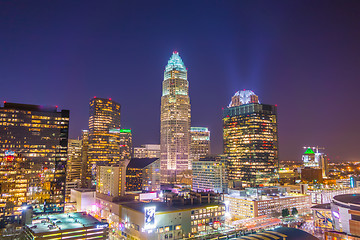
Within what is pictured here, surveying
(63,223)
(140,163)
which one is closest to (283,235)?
(63,223)

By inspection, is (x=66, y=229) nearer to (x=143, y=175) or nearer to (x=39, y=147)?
(x=39, y=147)

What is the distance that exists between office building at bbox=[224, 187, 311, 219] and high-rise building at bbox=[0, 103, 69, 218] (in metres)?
88.9

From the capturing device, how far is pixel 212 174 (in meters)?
185

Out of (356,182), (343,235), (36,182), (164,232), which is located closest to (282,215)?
(343,235)

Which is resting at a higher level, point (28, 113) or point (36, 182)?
point (28, 113)

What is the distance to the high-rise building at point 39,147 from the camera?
137m

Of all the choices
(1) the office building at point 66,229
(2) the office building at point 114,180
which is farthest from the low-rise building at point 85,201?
(1) the office building at point 66,229

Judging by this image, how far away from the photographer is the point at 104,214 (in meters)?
124

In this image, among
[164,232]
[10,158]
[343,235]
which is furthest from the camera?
[10,158]

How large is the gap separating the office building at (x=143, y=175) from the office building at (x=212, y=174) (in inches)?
1322

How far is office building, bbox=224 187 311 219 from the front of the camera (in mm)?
128375

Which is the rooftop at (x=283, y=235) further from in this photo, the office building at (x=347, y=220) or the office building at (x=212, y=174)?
the office building at (x=212, y=174)

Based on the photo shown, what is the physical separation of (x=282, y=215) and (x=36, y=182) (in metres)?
125

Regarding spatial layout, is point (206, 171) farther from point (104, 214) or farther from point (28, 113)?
point (28, 113)
